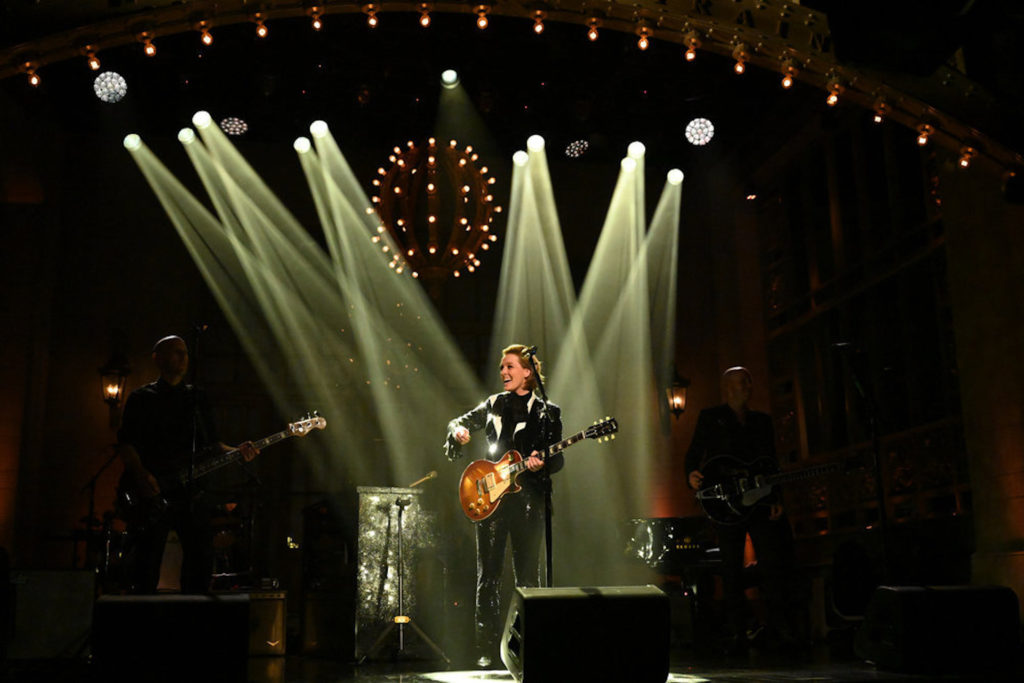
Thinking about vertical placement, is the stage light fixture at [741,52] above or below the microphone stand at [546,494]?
above

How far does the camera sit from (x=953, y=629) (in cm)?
485

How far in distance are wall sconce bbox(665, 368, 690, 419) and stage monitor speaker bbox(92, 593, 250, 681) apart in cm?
891

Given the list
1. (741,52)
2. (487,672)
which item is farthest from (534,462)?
(741,52)

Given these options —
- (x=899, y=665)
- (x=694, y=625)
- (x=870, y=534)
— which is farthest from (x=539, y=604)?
(x=870, y=534)

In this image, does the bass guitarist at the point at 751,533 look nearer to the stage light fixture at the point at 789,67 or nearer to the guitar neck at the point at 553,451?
the guitar neck at the point at 553,451

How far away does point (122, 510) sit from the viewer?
5.88m

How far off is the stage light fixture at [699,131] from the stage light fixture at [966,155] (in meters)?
6.72

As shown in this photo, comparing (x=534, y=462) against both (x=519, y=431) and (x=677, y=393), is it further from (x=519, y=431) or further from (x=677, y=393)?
(x=677, y=393)

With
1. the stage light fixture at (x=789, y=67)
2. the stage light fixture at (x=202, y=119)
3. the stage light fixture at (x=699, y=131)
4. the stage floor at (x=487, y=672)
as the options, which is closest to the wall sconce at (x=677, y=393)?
the stage light fixture at (x=699, y=131)

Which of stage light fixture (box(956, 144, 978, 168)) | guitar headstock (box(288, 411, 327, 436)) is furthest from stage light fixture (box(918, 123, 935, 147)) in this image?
guitar headstock (box(288, 411, 327, 436))

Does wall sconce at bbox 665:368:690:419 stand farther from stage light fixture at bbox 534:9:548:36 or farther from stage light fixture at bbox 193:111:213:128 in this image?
stage light fixture at bbox 534:9:548:36

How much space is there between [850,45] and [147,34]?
345 cm

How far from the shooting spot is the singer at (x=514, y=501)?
5.82 meters

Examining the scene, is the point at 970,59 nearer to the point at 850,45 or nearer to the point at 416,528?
the point at 850,45
